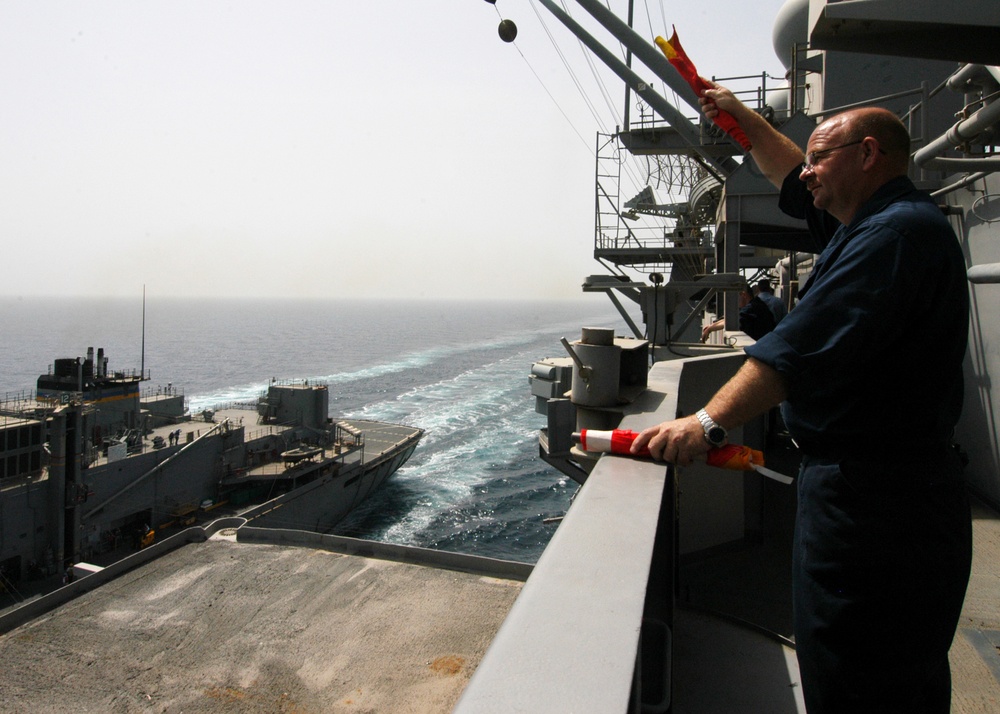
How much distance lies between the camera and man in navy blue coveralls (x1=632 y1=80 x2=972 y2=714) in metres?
1.61

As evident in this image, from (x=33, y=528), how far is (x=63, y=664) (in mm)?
21943

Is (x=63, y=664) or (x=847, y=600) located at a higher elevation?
(x=847, y=600)

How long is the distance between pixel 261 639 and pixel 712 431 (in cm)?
331

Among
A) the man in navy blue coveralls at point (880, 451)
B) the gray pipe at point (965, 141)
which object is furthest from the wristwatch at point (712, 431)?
the gray pipe at point (965, 141)

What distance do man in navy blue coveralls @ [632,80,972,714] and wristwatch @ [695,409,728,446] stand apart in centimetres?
5

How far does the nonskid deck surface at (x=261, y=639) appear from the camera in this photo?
10.9ft

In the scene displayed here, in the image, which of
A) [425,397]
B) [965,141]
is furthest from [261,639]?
[425,397]

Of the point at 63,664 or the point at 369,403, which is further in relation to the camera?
the point at 369,403

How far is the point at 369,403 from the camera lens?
49250 millimetres

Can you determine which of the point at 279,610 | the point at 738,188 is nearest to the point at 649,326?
the point at 738,188

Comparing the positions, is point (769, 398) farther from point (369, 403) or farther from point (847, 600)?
point (369, 403)

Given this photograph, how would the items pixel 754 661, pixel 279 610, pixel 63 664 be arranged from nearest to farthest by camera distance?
1. pixel 754 661
2. pixel 63 664
3. pixel 279 610

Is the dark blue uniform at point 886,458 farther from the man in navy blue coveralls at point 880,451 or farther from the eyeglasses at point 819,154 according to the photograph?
the eyeglasses at point 819,154

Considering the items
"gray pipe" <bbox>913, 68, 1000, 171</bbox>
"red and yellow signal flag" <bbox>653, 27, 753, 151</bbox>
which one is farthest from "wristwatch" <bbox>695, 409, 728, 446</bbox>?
"gray pipe" <bbox>913, 68, 1000, 171</bbox>
